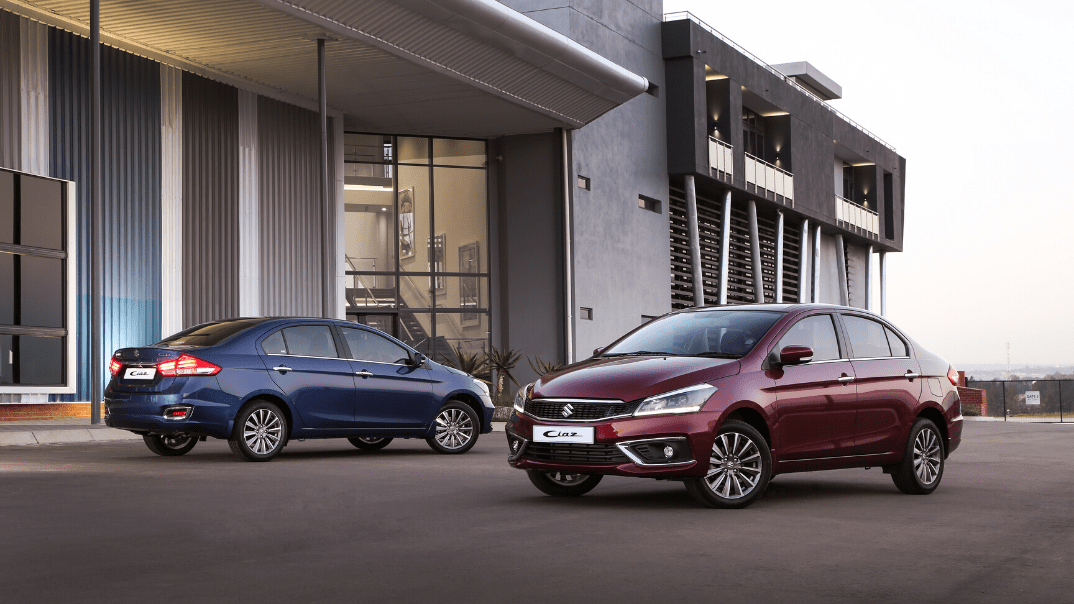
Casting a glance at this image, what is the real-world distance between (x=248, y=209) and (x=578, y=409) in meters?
18.5

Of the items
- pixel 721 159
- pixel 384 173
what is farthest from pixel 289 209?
pixel 721 159

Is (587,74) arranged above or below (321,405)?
above

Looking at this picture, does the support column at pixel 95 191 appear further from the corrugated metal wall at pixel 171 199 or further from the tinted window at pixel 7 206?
the corrugated metal wall at pixel 171 199

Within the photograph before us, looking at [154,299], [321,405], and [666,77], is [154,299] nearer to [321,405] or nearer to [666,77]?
[321,405]

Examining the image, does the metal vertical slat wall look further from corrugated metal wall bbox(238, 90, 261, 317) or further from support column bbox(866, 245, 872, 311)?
support column bbox(866, 245, 872, 311)

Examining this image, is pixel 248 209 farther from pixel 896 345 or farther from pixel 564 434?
pixel 564 434

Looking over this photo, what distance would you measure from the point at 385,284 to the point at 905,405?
896 inches

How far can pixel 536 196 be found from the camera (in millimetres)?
33406

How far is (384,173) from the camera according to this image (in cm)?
3209

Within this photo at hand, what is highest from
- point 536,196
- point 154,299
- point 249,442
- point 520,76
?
point 520,76

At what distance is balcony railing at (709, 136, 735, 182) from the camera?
38.7m

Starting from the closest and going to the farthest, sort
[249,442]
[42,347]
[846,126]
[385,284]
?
[249,442]
[42,347]
[385,284]
[846,126]

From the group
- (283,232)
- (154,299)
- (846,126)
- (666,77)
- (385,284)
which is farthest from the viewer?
(846,126)

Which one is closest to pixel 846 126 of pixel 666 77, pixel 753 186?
pixel 753 186
